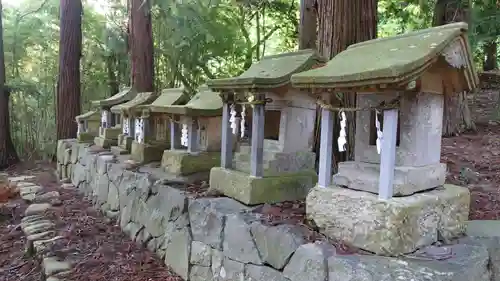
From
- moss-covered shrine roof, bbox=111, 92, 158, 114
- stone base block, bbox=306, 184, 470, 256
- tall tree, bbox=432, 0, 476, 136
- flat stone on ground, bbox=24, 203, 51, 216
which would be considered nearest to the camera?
stone base block, bbox=306, 184, 470, 256

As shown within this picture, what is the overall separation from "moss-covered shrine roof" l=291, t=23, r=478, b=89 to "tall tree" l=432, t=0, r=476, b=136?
4628 mm

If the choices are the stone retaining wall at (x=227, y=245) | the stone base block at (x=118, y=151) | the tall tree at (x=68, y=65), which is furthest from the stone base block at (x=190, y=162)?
the tall tree at (x=68, y=65)

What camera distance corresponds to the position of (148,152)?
6.36 meters

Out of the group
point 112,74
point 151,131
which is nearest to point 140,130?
point 151,131

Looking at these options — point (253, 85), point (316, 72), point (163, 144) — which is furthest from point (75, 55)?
point (316, 72)

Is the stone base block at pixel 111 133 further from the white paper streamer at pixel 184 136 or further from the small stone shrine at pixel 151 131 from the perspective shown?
the white paper streamer at pixel 184 136

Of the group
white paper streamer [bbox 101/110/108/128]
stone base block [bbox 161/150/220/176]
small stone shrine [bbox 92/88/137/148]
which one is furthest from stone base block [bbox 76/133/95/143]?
stone base block [bbox 161/150/220/176]

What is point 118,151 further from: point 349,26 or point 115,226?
point 349,26

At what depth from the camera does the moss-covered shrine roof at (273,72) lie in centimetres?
370

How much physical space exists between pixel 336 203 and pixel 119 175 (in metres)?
4.13

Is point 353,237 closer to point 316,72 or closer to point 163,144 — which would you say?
point 316,72

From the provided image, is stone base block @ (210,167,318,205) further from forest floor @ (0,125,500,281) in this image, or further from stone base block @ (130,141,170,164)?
stone base block @ (130,141,170,164)

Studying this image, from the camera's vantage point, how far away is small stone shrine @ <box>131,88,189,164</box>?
614cm

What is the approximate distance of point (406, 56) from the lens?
2729mm
